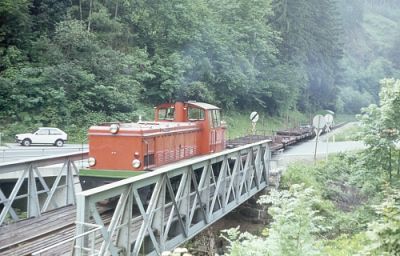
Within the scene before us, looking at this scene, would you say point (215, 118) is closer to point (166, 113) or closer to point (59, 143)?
point (166, 113)

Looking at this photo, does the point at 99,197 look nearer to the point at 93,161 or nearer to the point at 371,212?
the point at 93,161

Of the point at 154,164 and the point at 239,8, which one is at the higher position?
the point at 239,8

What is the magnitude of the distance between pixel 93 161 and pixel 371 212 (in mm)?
9676

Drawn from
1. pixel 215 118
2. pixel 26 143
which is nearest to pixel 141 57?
pixel 26 143

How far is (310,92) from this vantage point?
59906mm

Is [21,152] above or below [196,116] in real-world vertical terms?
below

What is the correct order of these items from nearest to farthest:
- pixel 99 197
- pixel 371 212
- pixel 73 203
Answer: pixel 99 197
pixel 73 203
pixel 371 212

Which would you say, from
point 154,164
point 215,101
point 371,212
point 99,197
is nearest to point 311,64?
point 215,101

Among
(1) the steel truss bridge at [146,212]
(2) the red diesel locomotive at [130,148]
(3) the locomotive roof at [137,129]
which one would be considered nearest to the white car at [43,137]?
(2) the red diesel locomotive at [130,148]

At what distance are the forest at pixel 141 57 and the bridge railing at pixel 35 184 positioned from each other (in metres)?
12.6

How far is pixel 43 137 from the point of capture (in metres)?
24.3

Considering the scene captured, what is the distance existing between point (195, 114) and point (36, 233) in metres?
6.81

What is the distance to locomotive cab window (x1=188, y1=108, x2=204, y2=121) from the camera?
13.8 m

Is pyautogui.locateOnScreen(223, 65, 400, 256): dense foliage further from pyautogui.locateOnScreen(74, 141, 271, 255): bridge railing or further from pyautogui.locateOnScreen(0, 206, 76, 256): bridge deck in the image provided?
pyautogui.locateOnScreen(0, 206, 76, 256): bridge deck
